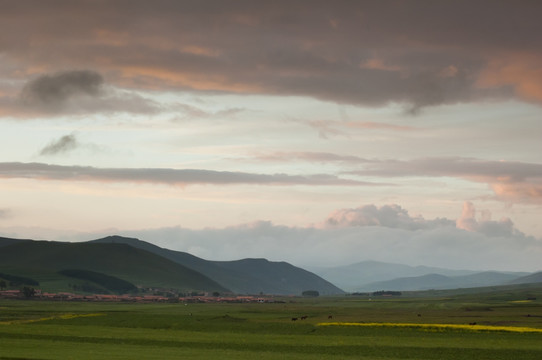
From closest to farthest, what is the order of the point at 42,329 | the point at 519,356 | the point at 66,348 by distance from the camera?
the point at 519,356, the point at 66,348, the point at 42,329

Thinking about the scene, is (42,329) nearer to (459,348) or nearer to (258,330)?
(258,330)

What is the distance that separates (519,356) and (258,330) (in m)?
56.3

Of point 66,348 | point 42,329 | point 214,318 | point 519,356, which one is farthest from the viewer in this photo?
point 214,318

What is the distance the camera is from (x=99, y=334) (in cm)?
11550

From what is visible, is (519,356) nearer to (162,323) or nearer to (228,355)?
(228,355)

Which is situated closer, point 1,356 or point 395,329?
point 1,356

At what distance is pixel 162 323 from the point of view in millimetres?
149625

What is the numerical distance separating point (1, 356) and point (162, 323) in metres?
73.8

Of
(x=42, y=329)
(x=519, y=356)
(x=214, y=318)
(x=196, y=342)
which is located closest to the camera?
(x=519, y=356)

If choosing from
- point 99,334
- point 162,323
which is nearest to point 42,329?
point 99,334

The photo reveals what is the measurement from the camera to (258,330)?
12900 cm

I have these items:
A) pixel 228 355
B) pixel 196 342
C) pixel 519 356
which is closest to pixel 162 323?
pixel 196 342

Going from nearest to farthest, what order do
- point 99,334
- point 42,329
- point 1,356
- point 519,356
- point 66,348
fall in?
point 1,356, point 519,356, point 66,348, point 99,334, point 42,329

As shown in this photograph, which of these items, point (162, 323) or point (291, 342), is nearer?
point (291, 342)
